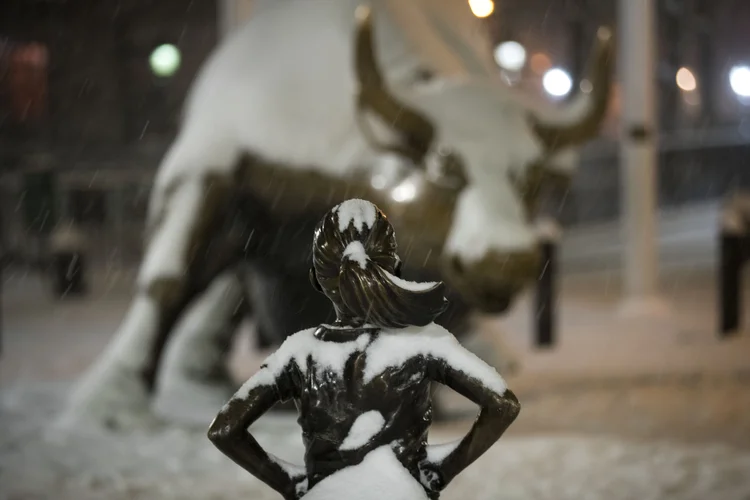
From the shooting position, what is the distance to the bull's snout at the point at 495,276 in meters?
4.22

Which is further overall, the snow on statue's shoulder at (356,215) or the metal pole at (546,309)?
the metal pole at (546,309)

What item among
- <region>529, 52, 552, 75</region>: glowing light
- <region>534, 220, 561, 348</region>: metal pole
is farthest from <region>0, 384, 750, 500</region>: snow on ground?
<region>529, 52, 552, 75</region>: glowing light

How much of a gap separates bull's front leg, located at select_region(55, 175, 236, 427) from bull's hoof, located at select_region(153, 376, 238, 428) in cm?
24

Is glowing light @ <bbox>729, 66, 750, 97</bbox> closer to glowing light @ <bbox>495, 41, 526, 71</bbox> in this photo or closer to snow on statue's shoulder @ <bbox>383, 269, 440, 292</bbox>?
glowing light @ <bbox>495, 41, 526, 71</bbox>

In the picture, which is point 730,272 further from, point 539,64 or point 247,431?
point 539,64

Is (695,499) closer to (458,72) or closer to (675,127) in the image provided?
(458,72)

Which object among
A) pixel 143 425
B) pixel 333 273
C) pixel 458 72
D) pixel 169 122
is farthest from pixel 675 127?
pixel 333 273

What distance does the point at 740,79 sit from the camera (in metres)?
15.7

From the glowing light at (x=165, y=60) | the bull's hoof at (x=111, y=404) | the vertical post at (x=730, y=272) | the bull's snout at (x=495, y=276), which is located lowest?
the bull's hoof at (x=111, y=404)

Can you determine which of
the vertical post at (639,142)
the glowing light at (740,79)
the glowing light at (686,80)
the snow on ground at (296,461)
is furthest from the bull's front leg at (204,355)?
the glowing light at (740,79)

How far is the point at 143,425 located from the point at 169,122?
15084 millimetres

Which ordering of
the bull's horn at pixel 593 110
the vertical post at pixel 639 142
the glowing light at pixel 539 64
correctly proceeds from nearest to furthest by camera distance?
the bull's horn at pixel 593 110 < the vertical post at pixel 639 142 < the glowing light at pixel 539 64

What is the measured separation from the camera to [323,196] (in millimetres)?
5055

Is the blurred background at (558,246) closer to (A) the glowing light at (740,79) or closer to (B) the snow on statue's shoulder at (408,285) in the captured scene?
(A) the glowing light at (740,79)
